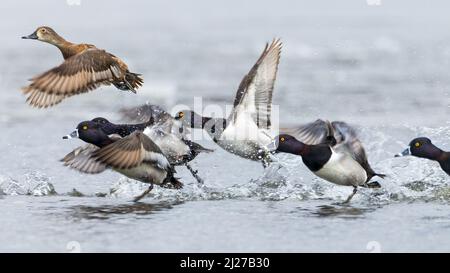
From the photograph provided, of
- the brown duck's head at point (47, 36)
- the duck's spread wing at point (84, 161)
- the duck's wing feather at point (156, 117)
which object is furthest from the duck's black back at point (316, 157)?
the brown duck's head at point (47, 36)

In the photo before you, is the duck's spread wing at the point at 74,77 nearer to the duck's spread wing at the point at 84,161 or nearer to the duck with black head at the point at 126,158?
the duck with black head at the point at 126,158

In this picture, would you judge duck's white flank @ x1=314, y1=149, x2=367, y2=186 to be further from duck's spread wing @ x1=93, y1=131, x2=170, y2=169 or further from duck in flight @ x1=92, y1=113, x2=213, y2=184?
duck's spread wing @ x1=93, y1=131, x2=170, y2=169

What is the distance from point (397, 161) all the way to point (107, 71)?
329 centimetres

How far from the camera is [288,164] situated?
35.9 ft

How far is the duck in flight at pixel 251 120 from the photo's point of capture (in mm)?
10031

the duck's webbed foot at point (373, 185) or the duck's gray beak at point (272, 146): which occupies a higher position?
the duck's gray beak at point (272, 146)

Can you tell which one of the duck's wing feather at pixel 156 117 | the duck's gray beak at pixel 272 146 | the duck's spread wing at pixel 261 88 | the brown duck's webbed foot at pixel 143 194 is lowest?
the brown duck's webbed foot at pixel 143 194

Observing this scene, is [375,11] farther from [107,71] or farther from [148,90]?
[107,71]

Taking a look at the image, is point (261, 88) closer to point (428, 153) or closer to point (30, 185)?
point (428, 153)

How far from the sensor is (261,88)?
1012 centimetres

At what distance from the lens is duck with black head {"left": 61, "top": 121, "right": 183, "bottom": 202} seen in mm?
9086

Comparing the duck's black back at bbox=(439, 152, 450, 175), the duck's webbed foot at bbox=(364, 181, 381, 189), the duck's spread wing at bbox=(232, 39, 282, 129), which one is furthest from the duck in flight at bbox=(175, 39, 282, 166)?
the duck's black back at bbox=(439, 152, 450, 175)

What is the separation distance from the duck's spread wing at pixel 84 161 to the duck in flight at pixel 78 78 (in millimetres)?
705

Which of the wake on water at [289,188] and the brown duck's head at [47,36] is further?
the brown duck's head at [47,36]
